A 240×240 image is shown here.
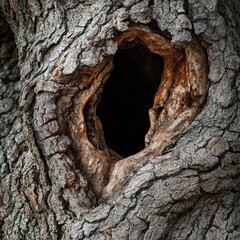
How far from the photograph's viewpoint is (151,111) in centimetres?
202

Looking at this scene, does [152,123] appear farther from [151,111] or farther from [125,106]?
[125,106]

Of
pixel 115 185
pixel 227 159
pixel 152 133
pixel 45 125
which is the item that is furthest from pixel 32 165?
pixel 227 159

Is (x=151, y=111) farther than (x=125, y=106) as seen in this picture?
A: No

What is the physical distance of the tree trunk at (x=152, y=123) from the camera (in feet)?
5.98

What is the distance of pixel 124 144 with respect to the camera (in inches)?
108

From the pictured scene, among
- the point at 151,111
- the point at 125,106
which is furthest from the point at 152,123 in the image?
the point at 125,106

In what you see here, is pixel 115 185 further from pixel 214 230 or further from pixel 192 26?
pixel 192 26

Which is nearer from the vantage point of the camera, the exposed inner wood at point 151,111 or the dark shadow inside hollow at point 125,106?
the exposed inner wood at point 151,111

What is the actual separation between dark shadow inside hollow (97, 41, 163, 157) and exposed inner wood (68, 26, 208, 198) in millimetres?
617

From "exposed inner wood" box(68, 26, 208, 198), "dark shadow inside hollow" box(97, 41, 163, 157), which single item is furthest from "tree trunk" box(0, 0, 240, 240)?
"dark shadow inside hollow" box(97, 41, 163, 157)

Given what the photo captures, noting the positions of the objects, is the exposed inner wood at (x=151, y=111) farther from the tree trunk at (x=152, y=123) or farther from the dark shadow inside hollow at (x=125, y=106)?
the dark shadow inside hollow at (x=125, y=106)

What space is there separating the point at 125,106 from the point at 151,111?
799 millimetres

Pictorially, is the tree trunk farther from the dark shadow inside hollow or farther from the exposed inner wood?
the dark shadow inside hollow

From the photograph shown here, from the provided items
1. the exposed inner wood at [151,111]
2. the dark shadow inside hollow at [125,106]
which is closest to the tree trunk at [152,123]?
the exposed inner wood at [151,111]
